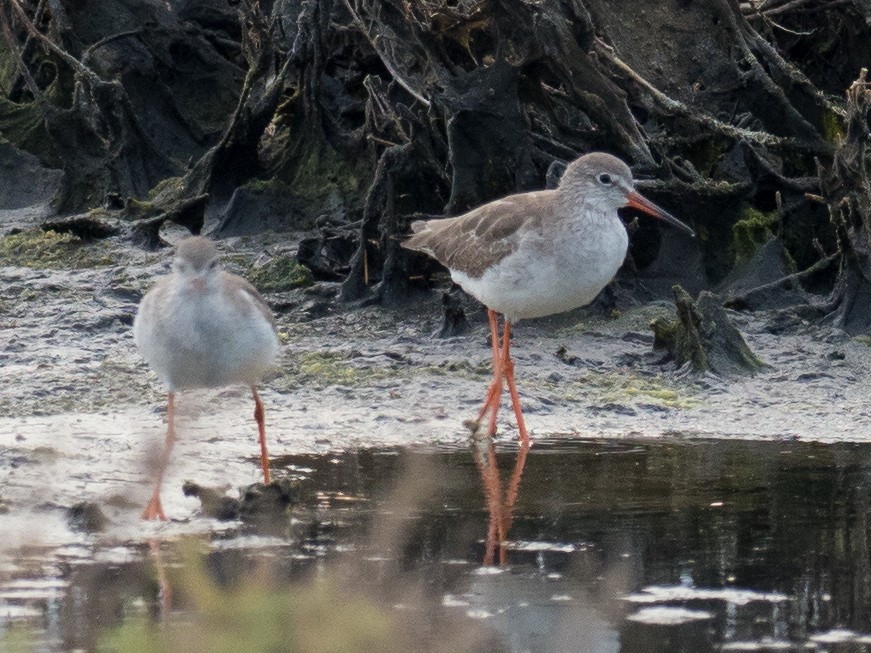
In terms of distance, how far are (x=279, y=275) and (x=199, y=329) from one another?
3899 mm

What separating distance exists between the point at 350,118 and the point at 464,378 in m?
3.04

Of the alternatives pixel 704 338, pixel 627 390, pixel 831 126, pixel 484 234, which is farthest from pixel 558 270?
pixel 831 126

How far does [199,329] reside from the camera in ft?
19.6

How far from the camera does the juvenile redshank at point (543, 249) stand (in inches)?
293

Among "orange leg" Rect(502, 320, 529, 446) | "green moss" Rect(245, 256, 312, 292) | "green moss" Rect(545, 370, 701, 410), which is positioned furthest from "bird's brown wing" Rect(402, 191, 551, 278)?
"green moss" Rect(245, 256, 312, 292)

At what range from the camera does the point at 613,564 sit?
17.5 ft

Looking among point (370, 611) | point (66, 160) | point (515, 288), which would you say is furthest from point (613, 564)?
point (66, 160)

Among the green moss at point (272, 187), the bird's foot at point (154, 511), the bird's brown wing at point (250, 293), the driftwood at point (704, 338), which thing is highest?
the green moss at point (272, 187)

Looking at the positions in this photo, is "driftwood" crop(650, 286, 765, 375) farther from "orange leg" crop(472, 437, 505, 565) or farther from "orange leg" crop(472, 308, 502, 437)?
"orange leg" crop(472, 437, 505, 565)

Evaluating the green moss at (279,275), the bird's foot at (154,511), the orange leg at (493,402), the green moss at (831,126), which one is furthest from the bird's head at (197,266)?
the green moss at (831,126)

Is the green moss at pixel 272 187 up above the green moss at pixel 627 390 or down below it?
above

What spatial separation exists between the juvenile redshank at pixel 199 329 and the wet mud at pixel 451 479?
386 millimetres

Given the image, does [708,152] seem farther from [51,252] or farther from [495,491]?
[51,252]

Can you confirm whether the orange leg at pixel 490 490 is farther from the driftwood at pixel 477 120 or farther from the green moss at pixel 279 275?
the green moss at pixel 279 275
